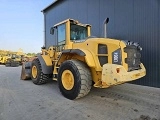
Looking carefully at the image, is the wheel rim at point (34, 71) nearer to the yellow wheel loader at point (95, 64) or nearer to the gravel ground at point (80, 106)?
the gravel ground at point (80, 106)

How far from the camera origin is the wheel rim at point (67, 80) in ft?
17.1

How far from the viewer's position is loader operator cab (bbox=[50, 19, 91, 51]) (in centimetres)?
611

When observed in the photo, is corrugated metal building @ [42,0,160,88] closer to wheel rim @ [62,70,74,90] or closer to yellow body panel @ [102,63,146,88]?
yellow body panel @ [102,63,146,88]

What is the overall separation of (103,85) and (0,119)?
2.61 m

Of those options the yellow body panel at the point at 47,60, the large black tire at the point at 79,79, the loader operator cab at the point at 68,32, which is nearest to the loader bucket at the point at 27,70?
the yellow body panel at the point at 47,60

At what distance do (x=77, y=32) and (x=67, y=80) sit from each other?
2.05 meters

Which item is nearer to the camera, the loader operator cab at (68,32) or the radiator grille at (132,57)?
the radiator grille at (132,57)

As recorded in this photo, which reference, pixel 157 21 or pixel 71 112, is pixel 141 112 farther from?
pixel 157 21

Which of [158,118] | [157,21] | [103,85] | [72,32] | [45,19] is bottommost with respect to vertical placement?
[158,118]

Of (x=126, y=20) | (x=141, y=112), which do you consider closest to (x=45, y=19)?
(x=126, y=20)

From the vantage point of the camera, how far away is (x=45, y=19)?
16250mm

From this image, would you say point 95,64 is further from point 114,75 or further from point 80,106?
point 80,106

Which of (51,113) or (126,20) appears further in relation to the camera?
(126,20)

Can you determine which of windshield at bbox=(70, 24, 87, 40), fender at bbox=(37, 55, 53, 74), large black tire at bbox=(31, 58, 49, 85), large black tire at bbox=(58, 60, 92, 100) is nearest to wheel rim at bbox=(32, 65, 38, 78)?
large black tire at bbox=(31, 58, 49, 85)
